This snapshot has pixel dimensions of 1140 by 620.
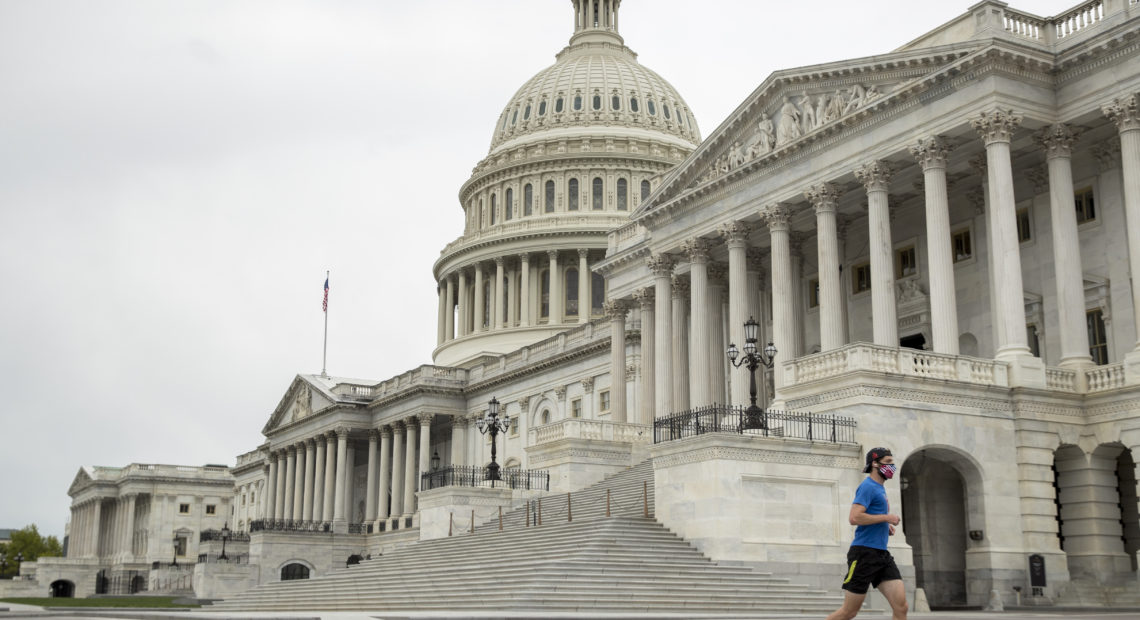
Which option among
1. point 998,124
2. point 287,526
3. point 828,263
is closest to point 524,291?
point 287,526

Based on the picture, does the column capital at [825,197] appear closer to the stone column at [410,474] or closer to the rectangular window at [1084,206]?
the rectangular window at [1084,206]

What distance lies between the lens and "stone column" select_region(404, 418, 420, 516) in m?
91.3

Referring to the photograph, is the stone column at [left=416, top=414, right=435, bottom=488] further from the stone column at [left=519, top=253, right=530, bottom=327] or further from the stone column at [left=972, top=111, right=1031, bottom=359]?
the stone column at [left=972, top=111, right=1031, bottom=359]

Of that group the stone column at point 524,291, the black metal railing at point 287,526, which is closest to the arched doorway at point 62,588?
the black metal railing at point 287,526

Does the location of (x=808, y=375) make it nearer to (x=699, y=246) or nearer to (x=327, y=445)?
(x=699, y=246)

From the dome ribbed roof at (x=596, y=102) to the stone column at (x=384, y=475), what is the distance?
3439 centimetres

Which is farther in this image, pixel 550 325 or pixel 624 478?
pixel 550 325

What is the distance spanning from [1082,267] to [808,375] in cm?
1178

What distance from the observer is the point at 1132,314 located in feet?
134

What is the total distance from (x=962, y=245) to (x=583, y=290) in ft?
207

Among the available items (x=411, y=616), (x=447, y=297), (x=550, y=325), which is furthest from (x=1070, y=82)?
(x=447, y=297)

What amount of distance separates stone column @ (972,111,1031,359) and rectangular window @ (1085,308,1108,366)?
4.04 meters

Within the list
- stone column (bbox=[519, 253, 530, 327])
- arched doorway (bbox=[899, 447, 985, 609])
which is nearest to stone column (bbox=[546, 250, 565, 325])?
stone column (bbox=[519, 253, 530, 327])

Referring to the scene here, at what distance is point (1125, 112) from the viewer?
38.8 metres
